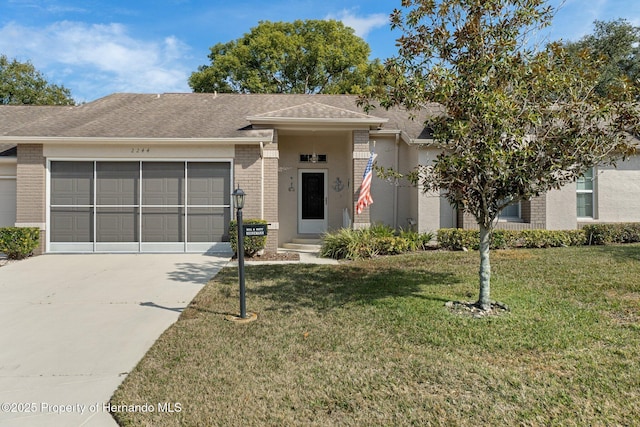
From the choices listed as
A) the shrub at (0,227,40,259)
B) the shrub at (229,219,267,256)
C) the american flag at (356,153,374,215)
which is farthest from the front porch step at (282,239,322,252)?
the shrub at (0,227,40,259)

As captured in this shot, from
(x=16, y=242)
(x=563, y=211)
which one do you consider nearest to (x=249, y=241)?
(x=16, y=242)

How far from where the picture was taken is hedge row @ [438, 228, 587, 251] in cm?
1060

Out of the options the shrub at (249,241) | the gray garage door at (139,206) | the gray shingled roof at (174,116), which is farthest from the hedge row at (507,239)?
the gray garage door at (139,206)

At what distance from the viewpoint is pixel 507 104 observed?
4.30m

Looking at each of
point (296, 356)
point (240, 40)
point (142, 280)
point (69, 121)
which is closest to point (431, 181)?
point (296, 356)

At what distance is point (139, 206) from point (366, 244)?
6738mm

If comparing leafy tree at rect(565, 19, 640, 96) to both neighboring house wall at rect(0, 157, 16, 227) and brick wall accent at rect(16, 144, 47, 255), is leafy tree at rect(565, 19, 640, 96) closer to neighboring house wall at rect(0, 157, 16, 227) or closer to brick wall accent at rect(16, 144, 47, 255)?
brick wall accent at rect(16, 144, 47, 255)

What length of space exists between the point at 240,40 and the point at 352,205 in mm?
22867

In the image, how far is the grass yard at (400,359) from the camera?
2967mm

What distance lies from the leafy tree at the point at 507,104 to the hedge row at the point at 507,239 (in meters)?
5.66

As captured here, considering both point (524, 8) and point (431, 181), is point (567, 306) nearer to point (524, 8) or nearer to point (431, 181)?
point (431, 181)

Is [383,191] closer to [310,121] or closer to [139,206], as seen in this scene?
[310,121]

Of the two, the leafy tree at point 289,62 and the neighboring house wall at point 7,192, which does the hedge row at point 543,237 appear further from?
the leafy tree at point 289,62

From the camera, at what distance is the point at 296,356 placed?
3.98 m
